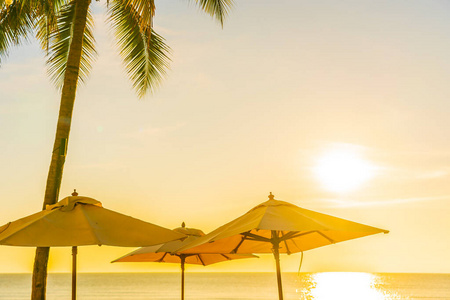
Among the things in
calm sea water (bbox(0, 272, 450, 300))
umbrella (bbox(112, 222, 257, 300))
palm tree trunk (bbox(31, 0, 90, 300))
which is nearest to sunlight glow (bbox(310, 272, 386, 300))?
calm sea water (bbox(0, 272, 450, 300))

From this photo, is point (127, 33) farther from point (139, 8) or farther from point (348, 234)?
point (348, 234)

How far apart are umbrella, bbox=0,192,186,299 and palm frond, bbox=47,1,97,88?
4667 millimetres

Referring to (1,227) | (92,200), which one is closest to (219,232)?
(92,200)

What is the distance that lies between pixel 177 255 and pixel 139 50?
4.73 meters

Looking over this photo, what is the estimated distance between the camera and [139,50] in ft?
35.6

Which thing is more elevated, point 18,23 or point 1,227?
point 18,23

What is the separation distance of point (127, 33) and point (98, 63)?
36.9 inches

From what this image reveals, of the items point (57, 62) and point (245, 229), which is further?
point (57, 62)

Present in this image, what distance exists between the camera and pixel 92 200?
6.60 m

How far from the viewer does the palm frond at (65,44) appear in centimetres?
980

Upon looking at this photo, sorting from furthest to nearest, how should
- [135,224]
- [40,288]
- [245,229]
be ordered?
[40,288] → [135,224] → [245,229]

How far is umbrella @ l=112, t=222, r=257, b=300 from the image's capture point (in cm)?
906

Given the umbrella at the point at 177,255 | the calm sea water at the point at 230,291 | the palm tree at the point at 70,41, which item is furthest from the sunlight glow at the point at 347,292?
the palm tree at the point at 70,41

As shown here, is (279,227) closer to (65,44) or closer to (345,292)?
(65,44)
